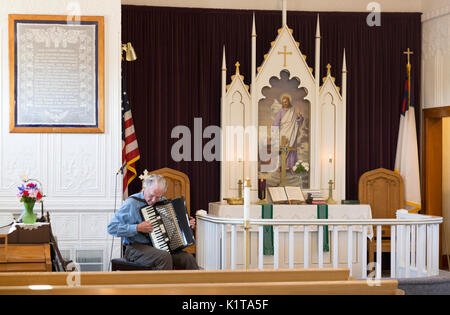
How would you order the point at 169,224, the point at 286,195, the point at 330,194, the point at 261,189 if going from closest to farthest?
the point at 169,224 < the point at 286,195 < the point at 330,194 < the point at 261,189

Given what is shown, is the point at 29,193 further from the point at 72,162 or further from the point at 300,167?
the point at 300,167

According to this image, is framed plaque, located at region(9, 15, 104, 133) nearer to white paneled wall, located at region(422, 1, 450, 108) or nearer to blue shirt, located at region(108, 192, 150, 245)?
blue shirt, located at region(108, 192, 150, 245)

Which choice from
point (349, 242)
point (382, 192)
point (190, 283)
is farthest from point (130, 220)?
point (382, 192)

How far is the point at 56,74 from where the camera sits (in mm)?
7070

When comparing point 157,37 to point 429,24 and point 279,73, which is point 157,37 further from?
point 429,24

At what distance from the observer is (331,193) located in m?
8.97

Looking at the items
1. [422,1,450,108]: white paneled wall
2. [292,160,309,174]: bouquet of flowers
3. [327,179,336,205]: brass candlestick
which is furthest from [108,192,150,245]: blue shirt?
[422,1,450,108]: white paneled wall

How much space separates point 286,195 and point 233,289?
5.73m

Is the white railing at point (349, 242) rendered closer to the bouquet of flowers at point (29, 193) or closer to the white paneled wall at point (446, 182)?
the bouquet of flowers at point (29, 193)

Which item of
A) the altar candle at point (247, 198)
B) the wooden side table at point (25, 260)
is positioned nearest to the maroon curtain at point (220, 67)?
the altar candle at point (247, 198)

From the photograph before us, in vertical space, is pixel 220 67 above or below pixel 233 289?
above

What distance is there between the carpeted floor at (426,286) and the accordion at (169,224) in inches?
92.6

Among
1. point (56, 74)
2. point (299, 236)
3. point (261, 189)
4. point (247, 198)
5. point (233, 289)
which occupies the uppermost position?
point (56, 74)

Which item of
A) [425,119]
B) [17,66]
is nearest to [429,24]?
[425,119]
